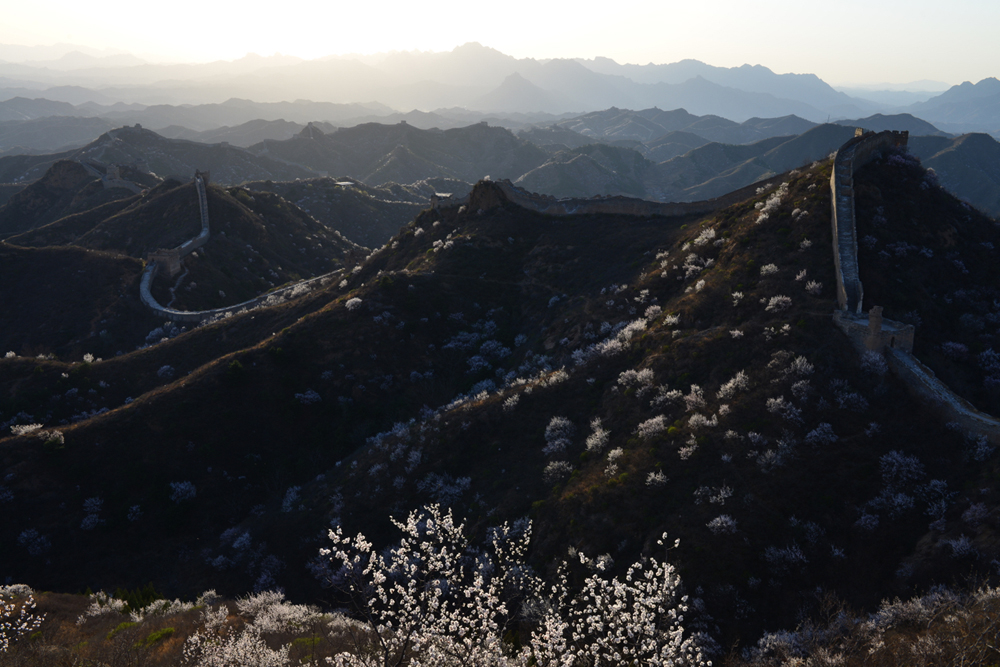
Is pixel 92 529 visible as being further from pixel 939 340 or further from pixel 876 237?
pixel 876 237

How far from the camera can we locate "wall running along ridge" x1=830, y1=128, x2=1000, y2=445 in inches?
947

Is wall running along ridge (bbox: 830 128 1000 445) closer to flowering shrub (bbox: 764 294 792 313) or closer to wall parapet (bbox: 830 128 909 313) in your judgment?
wall parapet (bbox: 830 128 909 313)

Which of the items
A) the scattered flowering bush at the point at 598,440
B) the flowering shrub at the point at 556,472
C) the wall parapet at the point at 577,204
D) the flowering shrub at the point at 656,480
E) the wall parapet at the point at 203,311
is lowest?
the wall parapet at the point at 203,311

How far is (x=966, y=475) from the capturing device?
2219 cm

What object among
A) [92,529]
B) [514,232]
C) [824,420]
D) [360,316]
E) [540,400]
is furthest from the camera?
[514,232]

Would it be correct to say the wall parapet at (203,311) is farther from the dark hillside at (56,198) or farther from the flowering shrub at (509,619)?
the dark hillside at (56,198)

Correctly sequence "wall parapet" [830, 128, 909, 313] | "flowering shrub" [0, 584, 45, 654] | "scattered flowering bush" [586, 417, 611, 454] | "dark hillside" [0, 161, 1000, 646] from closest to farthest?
"flowering shrub" [0, 584, 45, 654] → "dark hillside" [0, 161, 1000, 646] → "scattered flowering bush" [586, 417, 611, 454] → "wall parapet" [830, 128, 909, 313]

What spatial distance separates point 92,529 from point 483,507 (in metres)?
26.7

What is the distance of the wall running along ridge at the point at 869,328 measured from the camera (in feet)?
78.9

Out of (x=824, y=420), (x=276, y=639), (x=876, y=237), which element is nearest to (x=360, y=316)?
(x=276, y=639)

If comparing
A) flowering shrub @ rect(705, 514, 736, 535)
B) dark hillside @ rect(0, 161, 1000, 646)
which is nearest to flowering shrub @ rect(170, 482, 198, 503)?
dark hillside @ rect(0, 161, 1000, 646)

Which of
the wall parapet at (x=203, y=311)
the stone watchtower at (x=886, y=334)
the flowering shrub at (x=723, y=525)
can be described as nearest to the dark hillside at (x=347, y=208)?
the wall parapet at (x=203, y=311)

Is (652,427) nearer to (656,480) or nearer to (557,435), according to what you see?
(656,480)

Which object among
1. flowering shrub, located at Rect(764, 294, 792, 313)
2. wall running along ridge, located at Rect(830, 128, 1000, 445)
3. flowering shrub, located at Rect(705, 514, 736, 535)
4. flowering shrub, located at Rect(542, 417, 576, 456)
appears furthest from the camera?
flowering shrub, located at Rect(764, 294, 792, 313)
